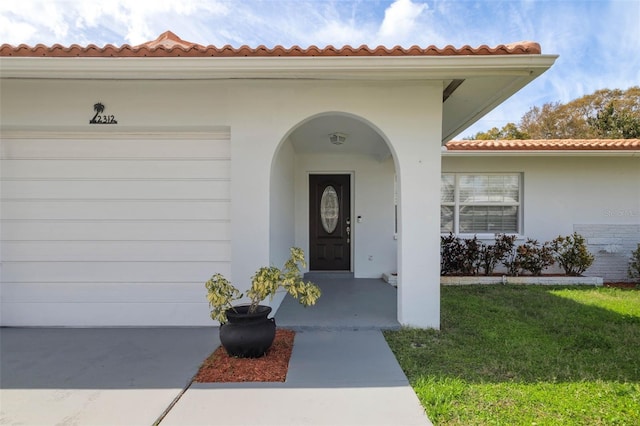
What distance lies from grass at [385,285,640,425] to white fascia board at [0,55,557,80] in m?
3.18

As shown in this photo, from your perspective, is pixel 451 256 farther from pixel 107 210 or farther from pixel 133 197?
pixel 107 210

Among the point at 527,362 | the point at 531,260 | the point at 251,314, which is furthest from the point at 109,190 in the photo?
the point at 531,260

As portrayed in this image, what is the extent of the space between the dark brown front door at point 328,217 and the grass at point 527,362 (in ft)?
10.4

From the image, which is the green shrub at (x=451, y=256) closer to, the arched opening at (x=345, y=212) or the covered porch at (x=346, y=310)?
the arched opening at (x=345, y=212)

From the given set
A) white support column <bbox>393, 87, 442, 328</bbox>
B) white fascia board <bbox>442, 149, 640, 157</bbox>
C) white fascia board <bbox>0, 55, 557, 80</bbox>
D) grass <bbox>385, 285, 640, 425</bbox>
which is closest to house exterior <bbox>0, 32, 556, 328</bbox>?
white support column <bbox>393, 87, 442, 328</bbox>

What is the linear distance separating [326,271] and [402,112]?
4988mm

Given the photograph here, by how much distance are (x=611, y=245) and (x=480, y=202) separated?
332 centimetres

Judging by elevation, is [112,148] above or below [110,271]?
above

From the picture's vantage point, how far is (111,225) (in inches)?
196

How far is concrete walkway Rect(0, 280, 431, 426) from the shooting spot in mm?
2689

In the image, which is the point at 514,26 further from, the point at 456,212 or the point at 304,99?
the point at 304,99

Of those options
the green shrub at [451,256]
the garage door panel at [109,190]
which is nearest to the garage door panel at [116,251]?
the garage door panel at [109,190]

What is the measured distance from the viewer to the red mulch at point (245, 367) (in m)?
3.29

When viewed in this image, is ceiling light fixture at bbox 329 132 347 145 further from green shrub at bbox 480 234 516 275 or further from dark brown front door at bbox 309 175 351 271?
green shrub at bbox 480 234 516 275
